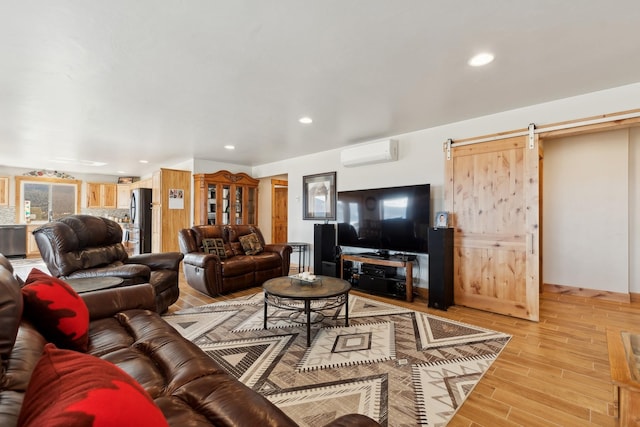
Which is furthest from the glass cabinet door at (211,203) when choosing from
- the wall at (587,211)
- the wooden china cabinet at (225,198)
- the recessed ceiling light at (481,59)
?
the wall at (587,211)

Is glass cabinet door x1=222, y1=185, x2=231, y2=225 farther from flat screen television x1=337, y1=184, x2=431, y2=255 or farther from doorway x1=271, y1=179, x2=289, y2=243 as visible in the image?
flat screen television x1=337, y1=184, x2=431, y2=255

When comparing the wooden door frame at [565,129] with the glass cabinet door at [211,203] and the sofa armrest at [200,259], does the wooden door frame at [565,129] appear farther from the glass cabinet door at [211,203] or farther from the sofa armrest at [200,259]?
the glass cabinet door at [211,203]

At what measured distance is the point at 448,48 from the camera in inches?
83.2

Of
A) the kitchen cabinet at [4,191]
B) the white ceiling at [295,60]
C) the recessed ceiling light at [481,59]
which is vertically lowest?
the kitchen cabinet at [4,191]

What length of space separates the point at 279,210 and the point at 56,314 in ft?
19.4

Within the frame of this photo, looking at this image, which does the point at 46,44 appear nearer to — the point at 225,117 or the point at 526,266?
the point at 225,117

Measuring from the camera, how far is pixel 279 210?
729 centimetres

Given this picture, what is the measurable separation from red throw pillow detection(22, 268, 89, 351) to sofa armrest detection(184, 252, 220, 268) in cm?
236

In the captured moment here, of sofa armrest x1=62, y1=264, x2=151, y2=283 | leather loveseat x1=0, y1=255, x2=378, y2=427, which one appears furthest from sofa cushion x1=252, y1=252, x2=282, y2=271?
leather loveseat x1=0, y1=255, x2=378, y2=427

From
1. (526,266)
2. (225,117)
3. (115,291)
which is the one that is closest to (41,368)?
(115,291)

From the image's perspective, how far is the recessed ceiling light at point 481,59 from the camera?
2215 millimetres

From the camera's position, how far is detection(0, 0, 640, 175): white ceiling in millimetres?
1736

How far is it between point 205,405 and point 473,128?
3880 millimetres

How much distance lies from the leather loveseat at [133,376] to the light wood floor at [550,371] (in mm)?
992
